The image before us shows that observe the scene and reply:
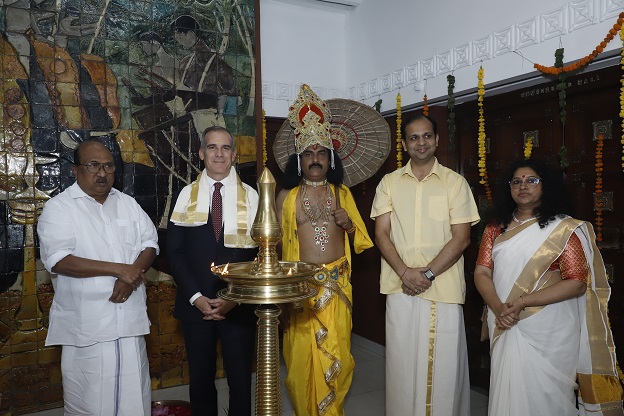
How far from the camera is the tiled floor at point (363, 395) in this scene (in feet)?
11.7

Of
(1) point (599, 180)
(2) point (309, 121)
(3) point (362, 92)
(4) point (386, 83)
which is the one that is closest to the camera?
(1) point (599, 180)

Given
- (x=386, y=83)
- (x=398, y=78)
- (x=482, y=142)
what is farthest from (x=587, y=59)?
(x=386, y=83)

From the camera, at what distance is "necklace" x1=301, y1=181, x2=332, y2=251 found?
10.4ft

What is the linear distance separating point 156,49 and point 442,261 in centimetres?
281

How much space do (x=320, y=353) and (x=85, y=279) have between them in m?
1.41

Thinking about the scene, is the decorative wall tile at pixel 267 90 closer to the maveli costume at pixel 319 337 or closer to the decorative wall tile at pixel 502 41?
the maveli costume at pixel 319 337

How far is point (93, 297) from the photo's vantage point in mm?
2600

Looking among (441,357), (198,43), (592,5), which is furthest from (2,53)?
(592,5)

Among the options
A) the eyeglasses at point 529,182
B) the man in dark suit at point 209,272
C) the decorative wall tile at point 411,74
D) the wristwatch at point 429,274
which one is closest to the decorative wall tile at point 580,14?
the eyeglasses at point 529,182

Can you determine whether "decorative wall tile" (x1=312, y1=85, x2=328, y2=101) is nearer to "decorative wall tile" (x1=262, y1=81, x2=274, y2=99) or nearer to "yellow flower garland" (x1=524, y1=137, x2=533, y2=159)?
"decorative wall tile" (x1=262, y1=81, x2=274, y2=99)

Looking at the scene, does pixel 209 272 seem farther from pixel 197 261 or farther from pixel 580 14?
pixel 580 14

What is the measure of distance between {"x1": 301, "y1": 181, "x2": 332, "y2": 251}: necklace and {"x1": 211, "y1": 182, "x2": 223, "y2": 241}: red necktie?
64cm

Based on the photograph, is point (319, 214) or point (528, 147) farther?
point (528, 147)

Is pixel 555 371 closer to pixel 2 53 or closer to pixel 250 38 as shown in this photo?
pixel 250 38
